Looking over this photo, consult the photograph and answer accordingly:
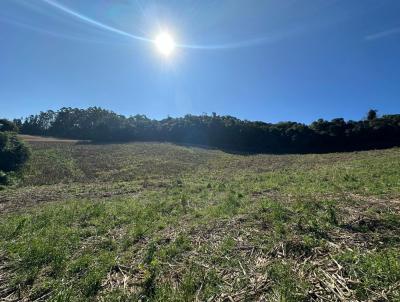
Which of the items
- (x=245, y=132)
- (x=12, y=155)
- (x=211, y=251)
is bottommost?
(x=211, y=251)

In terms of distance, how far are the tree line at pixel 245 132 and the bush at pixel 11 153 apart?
109 ft

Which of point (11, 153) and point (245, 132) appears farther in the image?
point (245, 132)

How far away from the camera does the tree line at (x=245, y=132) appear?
47656 millimetres

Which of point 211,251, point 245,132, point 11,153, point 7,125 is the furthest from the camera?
point 245,132

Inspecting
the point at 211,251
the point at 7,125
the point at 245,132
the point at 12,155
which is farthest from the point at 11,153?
the point at 245,132

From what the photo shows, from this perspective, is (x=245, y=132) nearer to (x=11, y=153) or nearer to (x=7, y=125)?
(x=7, y=125)

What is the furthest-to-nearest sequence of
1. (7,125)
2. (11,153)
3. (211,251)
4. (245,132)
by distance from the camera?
1. (245,132)
2. (7,125)
3. (11,153)
4. (211,251)

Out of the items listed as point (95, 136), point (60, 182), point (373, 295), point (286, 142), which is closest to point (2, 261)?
point (373, 295)

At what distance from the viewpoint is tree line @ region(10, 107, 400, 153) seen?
47.7 metres

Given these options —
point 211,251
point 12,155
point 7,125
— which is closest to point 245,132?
point 7,125

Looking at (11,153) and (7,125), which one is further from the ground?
(7,125)

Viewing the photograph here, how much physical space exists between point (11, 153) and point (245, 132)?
134ft

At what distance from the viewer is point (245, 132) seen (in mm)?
56094

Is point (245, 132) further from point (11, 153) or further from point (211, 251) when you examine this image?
point (211, 251)
